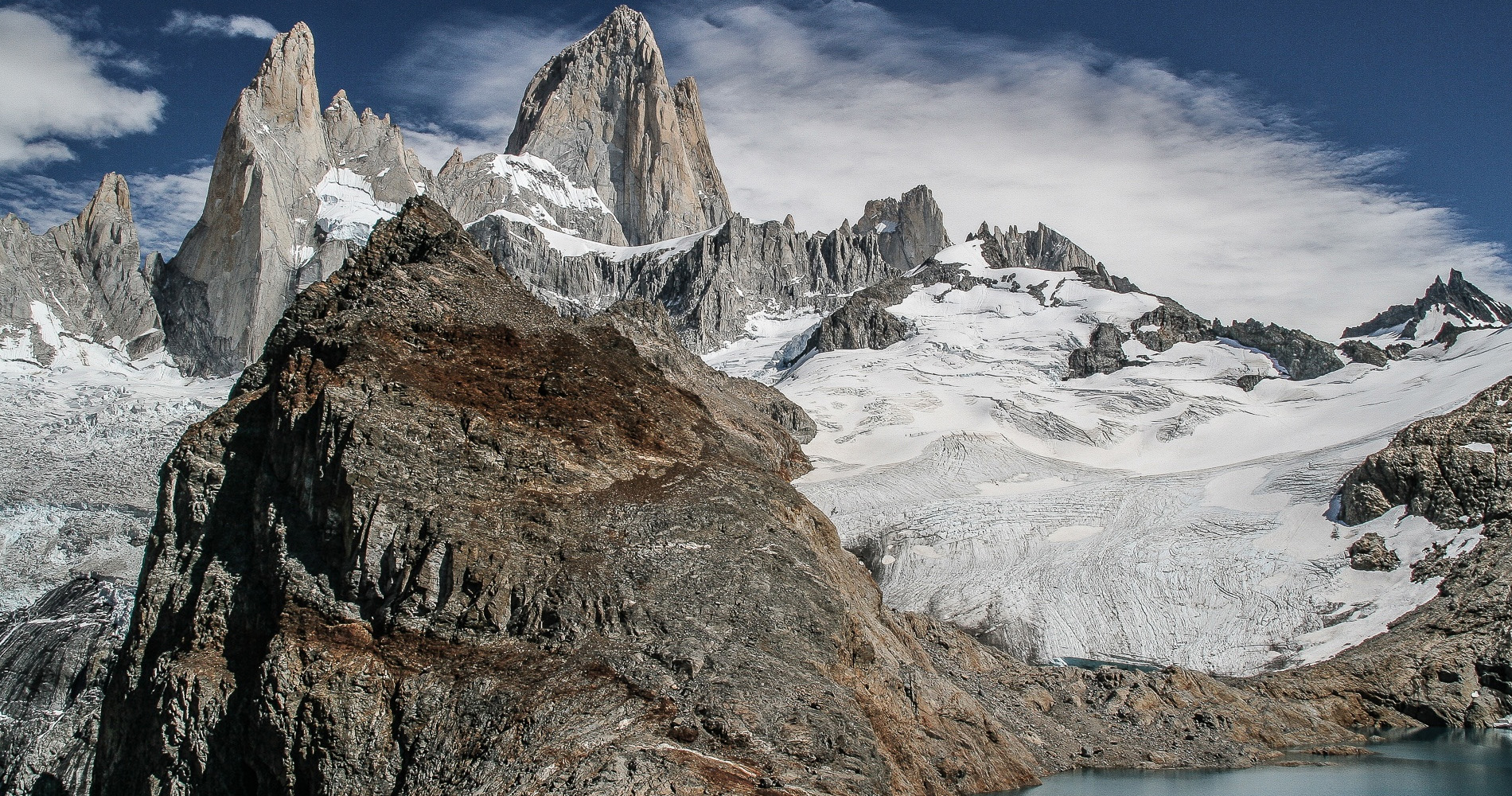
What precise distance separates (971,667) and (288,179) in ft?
320

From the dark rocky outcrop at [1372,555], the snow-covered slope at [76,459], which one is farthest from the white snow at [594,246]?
the dark rocky outcrop at [1372,555]

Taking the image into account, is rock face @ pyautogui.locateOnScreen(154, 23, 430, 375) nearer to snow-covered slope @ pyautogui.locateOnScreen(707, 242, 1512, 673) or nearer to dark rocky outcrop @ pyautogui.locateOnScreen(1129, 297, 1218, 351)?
snow-covered slope @ pyautogui.locateOnScreen(707, 242, 1512, 673)

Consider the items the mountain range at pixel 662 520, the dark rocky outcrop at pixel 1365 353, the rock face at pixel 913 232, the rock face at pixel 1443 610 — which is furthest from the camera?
the rock face at pixel 913 232

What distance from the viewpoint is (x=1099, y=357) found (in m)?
110

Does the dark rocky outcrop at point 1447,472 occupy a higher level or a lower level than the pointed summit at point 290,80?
lower

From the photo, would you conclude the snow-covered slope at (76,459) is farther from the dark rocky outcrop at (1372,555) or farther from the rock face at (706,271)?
the dark rocky outcrop at (1372,555)

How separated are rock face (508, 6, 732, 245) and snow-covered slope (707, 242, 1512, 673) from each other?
222ft

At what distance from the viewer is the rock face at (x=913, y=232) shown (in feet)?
612

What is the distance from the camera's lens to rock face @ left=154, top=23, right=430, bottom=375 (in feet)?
345

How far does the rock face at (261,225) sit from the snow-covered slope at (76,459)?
8.60 m

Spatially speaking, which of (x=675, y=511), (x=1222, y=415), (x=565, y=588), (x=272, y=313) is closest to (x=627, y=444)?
(x=675, y=511)

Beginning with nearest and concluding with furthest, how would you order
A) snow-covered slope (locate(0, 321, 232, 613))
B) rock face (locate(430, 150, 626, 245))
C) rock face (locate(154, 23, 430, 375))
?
1. snow-covered slope (locate(0, 321, 232, 613))
2. rock face (locate(154, 23, 430, 375))
3. rock face (locate(430, 150, 626, 245))

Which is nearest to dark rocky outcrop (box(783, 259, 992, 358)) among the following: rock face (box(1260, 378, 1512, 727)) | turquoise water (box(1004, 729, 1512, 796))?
rock face (box(1260, 378, 1512, 727))

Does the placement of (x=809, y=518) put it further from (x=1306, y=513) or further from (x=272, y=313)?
(x=272, y=313)
